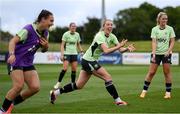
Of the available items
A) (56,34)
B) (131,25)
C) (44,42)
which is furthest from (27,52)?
(131,25)

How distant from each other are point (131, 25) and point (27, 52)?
98.7 metres

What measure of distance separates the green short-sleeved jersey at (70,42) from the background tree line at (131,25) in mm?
83501

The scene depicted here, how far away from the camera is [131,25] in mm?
110000

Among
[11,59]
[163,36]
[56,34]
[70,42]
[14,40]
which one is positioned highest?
[14,40]

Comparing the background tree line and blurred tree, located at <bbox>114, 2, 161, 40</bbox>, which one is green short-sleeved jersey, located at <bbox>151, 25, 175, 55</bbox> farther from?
blurred tree, located at <bbox>114, 2, 161, 40</bbox>

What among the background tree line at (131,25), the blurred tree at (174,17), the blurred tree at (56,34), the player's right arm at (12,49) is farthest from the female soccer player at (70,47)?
the blurred tree at (174,17)

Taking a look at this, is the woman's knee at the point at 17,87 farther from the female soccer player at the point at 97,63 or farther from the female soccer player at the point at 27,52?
the female soccer player at the point at 97,63

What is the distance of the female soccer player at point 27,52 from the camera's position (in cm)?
1185

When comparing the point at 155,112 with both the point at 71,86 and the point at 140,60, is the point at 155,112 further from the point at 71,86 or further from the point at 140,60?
the point at 140,60

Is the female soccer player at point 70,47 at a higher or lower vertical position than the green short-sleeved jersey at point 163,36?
lower

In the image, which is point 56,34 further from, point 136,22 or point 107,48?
point 107,48

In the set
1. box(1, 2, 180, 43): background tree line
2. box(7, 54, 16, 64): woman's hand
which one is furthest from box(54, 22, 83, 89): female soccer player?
box(1, 2, 180, 43): background tree line

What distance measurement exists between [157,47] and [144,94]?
1.56m

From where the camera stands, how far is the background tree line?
108 meters
